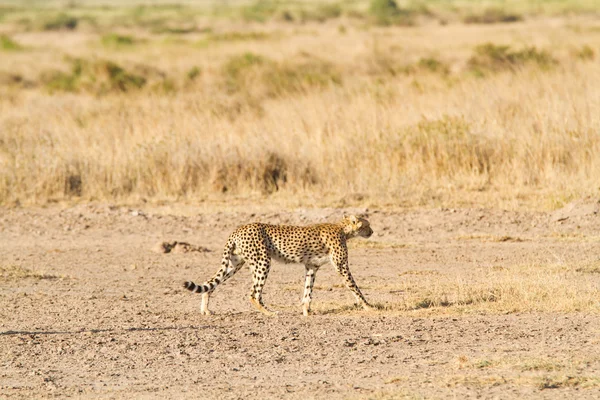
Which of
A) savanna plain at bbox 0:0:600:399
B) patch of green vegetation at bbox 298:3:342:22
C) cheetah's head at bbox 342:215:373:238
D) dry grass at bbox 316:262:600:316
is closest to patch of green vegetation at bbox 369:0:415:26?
patch of green vegetation at bbox 298:3:342:22

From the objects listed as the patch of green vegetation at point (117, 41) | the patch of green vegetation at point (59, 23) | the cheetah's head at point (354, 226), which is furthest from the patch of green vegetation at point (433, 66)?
the patch of green vegetation at point (59, 23)

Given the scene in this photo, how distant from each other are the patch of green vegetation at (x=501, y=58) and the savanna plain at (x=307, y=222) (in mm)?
175

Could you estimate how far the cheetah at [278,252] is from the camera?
364 inches

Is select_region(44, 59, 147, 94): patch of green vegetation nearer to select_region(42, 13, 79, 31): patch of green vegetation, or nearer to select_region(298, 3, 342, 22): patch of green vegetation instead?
select_region(42, 13, 79, 31): patch of green vegetation

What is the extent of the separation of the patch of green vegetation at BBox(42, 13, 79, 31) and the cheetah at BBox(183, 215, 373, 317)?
6777 cm

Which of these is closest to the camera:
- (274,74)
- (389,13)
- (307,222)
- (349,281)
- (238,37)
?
(349,281)

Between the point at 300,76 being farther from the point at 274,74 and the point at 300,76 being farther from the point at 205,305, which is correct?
the point at 205,305

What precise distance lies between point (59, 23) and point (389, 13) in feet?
81.2

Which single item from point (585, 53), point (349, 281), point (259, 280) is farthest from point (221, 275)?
point (585, 53)

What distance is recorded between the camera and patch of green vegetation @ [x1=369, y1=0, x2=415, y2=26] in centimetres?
6244

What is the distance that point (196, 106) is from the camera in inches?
853

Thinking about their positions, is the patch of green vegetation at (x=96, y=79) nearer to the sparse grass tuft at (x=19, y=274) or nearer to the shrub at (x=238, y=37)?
the shrub at (x=238, y=37)

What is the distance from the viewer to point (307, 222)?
573 inches

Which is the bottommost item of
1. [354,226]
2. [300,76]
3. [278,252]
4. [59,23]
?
[59,23]
